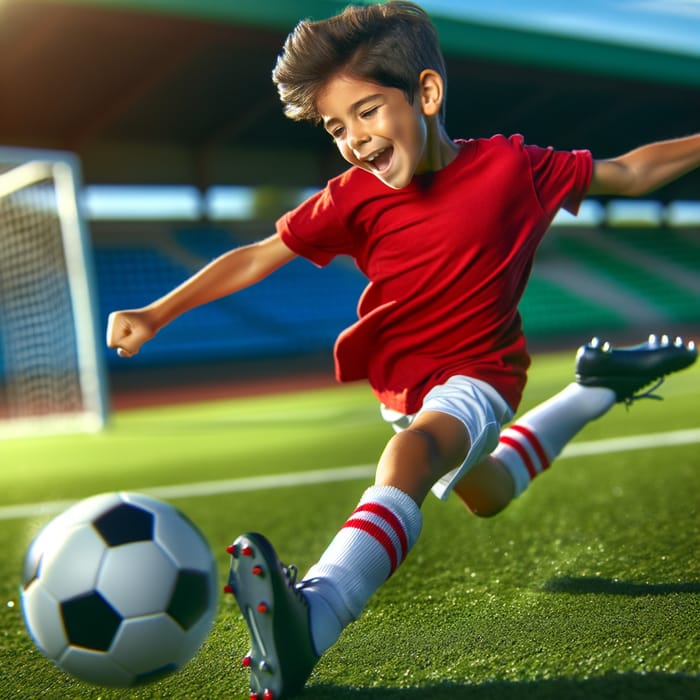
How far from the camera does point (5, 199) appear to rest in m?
9.09

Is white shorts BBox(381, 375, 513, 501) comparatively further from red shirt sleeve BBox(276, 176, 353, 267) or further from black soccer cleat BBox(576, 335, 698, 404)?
black soccer cleat BBox(576, 335, 698, 404)

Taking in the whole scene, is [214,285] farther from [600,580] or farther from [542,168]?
[600,580]

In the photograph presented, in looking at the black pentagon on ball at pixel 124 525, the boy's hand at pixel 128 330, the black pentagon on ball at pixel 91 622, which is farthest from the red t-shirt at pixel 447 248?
the black pentagon on ball at pixel 91 622

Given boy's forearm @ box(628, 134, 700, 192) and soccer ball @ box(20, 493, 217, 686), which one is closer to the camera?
soccer ball @ box(20, 493, 217, 686)

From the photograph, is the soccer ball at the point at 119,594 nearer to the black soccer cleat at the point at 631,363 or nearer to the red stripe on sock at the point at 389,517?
the red stripe on sock at the point at 389,517

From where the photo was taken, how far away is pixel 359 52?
73.8 inches

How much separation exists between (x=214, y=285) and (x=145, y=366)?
1181 cm

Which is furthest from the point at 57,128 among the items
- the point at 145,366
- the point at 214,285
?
the point at 214,285

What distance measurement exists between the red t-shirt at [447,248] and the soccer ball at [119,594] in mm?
685

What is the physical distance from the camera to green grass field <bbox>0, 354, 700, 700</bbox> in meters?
1.58

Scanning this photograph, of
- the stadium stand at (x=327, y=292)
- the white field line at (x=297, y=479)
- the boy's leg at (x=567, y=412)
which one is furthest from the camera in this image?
the stadium stand at (x=327, y=292)

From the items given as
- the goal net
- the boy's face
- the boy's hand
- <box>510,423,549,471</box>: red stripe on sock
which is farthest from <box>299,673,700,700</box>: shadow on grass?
the goal net

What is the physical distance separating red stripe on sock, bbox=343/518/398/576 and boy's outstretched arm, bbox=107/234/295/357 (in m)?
0.72

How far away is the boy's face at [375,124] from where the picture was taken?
1857mm
